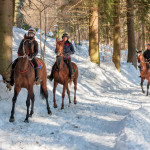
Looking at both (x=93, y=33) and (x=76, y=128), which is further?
(x=93, y=33)

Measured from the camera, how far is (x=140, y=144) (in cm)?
435

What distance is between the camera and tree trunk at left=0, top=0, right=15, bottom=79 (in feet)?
28.1

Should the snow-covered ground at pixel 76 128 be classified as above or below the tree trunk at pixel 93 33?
below

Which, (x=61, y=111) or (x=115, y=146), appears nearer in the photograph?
(x=115, y=146)

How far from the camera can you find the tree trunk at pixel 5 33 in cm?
855

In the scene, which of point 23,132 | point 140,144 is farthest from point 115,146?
point 23,132

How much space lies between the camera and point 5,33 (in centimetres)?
864

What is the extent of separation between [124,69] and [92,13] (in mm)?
8369

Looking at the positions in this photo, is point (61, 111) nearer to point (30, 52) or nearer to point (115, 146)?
point (30, 52)

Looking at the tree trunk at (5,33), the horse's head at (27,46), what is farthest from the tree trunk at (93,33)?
the horse's head at (27,46)

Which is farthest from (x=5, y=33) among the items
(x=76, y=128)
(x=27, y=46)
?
(x=76, y=128)

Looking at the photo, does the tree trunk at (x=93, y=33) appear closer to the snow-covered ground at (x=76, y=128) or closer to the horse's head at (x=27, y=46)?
the snow-covered ground at (x=76, y=128)

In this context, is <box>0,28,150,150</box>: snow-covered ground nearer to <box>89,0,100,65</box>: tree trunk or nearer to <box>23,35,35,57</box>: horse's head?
<box>23,35,35,57</box>: horse's head

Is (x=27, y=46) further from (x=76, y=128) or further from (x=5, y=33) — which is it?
(x=76, y=128)
